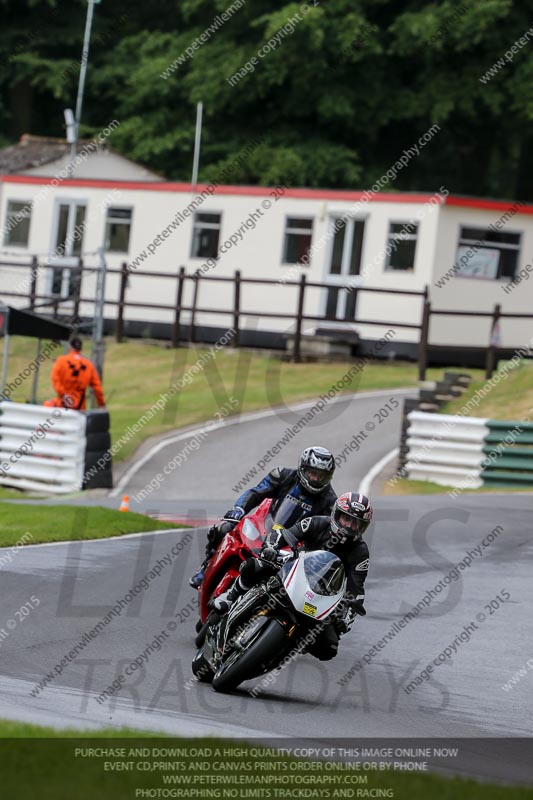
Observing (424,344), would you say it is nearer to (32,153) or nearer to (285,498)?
(32,153)

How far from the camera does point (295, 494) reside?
9.86 m

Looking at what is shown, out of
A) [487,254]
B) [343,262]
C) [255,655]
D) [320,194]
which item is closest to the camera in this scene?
[255,655]

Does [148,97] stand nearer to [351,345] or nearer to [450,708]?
[351,345]

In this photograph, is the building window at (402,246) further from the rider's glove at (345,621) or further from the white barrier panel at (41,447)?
the rider's glove at (345,621)

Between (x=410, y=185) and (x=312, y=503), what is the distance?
4008cm

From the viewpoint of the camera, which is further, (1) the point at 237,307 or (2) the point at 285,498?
(1) the point at 237,307

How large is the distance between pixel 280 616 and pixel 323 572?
1.24 feet

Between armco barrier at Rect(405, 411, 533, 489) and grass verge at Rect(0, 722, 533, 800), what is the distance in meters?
14.1

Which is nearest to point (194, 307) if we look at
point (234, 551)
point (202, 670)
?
point (234, 551)

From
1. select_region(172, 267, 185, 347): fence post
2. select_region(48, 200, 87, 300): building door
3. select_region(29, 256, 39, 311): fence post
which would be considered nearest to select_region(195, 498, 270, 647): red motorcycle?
select_region(172, 267, 185, 347): fence post

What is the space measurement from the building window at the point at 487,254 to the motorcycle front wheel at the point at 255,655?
24288mm

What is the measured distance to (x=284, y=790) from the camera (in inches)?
233

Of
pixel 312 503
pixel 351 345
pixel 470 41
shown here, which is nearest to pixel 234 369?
pixel 351 345

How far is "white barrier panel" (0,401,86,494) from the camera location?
20.5 metres
